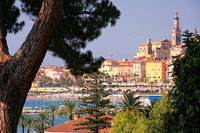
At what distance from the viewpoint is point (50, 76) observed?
15112 centimetres

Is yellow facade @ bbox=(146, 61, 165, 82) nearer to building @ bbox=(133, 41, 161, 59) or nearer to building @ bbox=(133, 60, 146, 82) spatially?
building @ bbox=(133, 60, 146, 82)

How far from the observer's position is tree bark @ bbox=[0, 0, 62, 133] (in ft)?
11.1

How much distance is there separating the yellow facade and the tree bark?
129 metres

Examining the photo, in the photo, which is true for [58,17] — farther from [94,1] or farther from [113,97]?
[113,97]

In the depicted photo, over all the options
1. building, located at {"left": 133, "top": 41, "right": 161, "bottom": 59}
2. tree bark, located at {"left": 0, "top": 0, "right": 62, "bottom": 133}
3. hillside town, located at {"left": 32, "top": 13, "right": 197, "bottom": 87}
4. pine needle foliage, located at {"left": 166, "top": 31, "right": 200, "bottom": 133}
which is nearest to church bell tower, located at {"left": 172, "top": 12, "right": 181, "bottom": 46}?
hillside town, located at {"left": 32, "top": 13, "right": 197, "bottom": 87}

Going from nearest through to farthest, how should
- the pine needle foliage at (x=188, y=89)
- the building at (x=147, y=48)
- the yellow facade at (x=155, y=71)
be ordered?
the pine needle foliage at (x=188, y=89) → the yellow facade at (x=155, y=71) → the building at (x=147, y=48)

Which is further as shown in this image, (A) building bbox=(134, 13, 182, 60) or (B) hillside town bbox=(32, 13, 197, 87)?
(A) building bbox=(134, 13, 182, 60)

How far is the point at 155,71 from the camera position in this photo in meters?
133

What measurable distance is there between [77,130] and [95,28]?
19553 millimetres

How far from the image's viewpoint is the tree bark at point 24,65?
11.1 ft

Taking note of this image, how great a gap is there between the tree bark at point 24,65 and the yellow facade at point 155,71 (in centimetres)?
12943

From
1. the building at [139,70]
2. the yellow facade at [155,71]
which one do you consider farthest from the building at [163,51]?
the yellow facade at [155,71]

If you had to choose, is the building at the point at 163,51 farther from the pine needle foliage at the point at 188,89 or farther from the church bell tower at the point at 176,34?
the pine needle foliage at the point at 188,89

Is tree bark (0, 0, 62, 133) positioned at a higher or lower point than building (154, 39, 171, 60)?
lower
